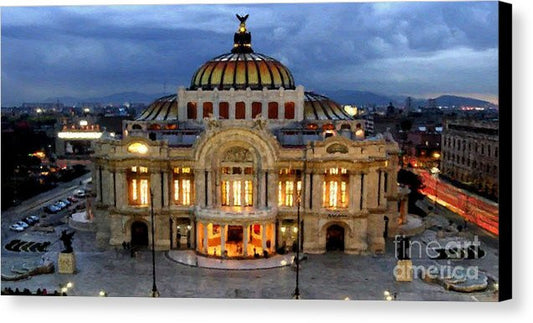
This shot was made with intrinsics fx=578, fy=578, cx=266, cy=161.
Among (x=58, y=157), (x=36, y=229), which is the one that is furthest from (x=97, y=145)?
(x=58, y=157)

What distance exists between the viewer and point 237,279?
2952 cm

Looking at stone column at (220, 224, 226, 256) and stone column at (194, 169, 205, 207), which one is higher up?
stone column at (194, 169, 205, 207)

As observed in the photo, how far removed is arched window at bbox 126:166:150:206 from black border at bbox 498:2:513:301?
20.6 m

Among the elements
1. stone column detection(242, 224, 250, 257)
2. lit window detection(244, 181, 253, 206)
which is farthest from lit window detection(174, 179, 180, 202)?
stone column detection(242, 224, 250, 257)

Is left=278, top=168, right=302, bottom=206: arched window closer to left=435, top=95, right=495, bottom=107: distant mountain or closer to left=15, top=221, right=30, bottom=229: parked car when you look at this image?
left=435, top=95, right=495, bottom=107: distant mountain

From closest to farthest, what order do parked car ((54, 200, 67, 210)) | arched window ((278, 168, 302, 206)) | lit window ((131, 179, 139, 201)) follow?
arched window ((278, 168, 302, 206)) < lit window ((131, 179, 139, 201)) < parked car ((54, 200, 67, 210))

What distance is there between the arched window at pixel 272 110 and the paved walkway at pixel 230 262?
1056 centimetres

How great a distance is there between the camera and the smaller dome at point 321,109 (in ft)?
132

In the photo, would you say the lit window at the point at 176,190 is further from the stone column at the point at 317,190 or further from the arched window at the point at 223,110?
the stone column at the point at 317,190

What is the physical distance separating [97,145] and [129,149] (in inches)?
144

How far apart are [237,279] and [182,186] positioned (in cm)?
806

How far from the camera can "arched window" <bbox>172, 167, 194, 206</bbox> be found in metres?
35.0

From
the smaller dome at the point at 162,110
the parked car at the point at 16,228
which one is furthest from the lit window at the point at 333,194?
the parked car at the point at 16,228

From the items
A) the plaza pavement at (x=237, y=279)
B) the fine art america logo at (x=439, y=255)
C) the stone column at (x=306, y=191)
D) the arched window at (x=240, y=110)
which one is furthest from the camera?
the arched window at (x=240, y=110)
